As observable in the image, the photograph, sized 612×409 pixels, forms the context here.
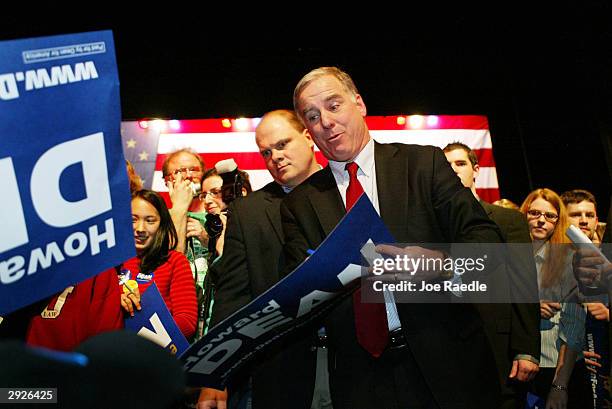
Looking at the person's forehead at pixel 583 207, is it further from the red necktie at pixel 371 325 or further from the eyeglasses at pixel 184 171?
the red necktie at pixel 371 325

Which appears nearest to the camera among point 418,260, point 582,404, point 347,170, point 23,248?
point 23,248

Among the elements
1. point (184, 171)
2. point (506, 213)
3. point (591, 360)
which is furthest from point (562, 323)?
point (184, 171)

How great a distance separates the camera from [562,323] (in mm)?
3523

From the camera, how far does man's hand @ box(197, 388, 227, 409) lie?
2373 millimetres

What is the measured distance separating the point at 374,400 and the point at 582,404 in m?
1.85

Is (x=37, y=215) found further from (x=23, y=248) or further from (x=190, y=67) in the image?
(x=190, y=67)

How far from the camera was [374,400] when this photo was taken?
6.65 feet

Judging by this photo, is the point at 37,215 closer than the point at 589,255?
Yes

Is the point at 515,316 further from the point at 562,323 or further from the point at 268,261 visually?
the point at 268,261

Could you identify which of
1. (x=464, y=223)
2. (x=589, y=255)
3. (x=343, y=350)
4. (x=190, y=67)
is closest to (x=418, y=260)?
(x=464, y=223)

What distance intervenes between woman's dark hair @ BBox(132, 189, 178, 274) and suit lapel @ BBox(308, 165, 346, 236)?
1.06m

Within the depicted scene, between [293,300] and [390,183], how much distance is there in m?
0.62

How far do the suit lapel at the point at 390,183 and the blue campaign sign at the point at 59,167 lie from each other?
0.92 metres

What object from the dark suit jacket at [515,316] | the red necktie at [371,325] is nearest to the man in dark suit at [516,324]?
the dark suit jacket at [515,316]
